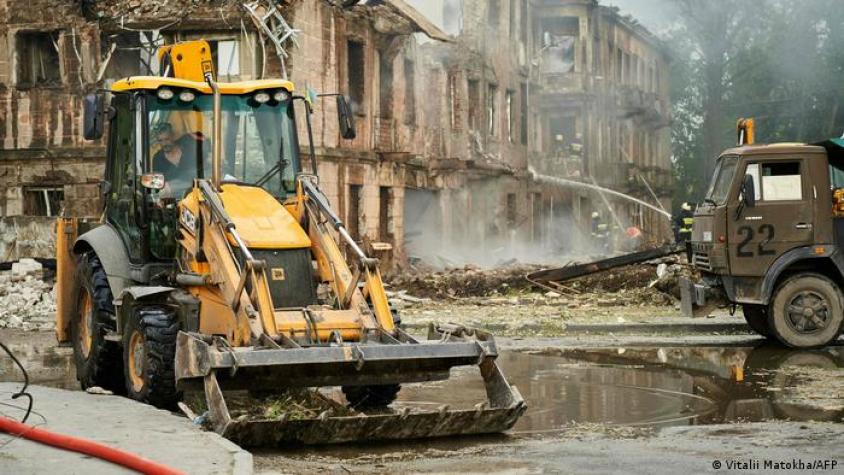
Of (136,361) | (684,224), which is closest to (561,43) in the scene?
(684,224)

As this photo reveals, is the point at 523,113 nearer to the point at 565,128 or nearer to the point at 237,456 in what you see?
the point at 565,128

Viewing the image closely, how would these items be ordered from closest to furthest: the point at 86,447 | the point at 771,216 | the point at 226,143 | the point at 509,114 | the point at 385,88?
the point at 86,447
the point at 226,143
the point at 771,216
the point at 385,88
the point at 509,114

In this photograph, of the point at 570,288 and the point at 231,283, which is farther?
the point at 570,288

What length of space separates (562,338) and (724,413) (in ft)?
24.6

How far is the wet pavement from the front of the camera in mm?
10609

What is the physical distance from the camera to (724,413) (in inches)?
442

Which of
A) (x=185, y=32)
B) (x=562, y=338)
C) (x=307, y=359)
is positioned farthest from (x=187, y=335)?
(x=185, y=32)

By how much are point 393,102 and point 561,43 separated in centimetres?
2199

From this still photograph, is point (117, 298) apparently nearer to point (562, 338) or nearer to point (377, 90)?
point (562, 338)

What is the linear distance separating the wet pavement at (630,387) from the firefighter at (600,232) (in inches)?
1443

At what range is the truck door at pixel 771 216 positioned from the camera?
17062 mm

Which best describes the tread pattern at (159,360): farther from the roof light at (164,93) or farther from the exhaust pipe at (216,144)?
the roof light at (164,93)

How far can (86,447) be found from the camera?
8086 millimetres

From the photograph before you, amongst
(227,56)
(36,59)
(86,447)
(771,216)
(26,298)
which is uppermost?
(36,59)
